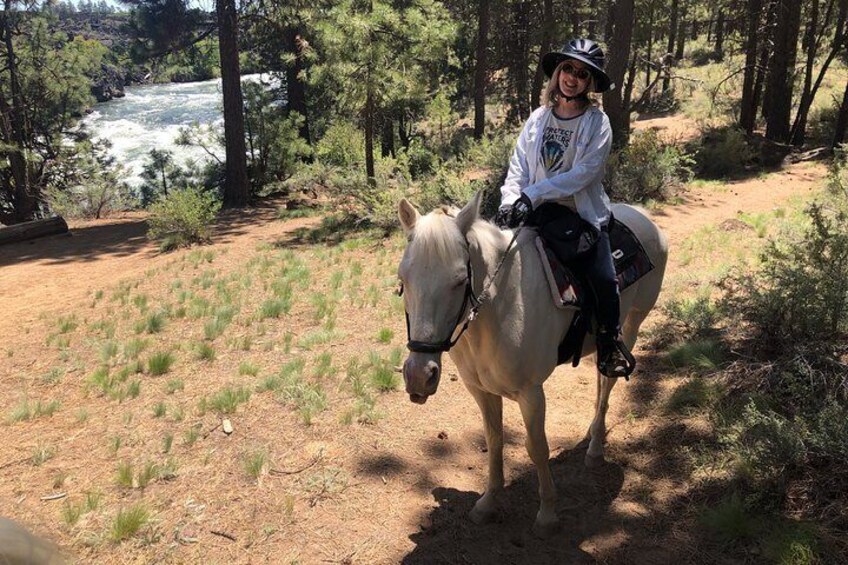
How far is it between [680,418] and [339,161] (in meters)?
14.7

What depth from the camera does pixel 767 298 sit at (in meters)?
4.71

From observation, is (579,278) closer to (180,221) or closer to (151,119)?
(180,221)

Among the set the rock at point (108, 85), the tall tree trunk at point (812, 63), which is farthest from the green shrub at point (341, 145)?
the rock at point (108, 85)

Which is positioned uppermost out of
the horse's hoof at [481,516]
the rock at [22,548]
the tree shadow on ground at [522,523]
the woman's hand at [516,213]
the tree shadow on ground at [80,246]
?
the woman's hand at [516,213]

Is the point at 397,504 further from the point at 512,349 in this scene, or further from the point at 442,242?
the point at 442,242

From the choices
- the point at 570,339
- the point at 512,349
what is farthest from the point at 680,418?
the point at 512,349

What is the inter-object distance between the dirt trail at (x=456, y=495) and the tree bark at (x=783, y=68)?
49.0 ft

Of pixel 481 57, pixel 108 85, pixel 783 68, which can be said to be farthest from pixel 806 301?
pixel 108 85

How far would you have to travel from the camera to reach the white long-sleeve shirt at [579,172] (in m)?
3.13

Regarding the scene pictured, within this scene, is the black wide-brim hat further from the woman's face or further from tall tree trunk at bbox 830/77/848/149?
tall tree trunk at bbox 830/77/848/149

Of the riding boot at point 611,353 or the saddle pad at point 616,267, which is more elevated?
the saddle pad at point 616,267

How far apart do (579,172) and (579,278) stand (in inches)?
25.1

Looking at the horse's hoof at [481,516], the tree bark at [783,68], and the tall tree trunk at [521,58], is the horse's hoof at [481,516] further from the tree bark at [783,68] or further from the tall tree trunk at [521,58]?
the tall tree trunk at [521,58]

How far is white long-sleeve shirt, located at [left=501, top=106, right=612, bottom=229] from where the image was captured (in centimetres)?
313
